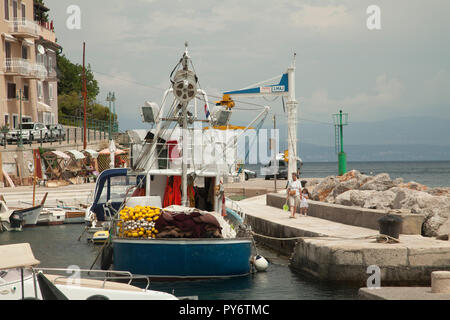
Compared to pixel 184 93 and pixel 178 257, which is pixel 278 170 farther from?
pixel 178 257

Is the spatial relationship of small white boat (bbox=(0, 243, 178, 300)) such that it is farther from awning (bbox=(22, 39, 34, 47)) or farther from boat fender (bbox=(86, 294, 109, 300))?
awning (bbox=(22, 39, 34, 47))

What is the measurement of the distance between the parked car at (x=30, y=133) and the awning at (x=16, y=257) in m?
37.4

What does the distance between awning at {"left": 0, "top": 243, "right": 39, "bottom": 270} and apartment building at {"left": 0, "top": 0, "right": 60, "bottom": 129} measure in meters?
38.3

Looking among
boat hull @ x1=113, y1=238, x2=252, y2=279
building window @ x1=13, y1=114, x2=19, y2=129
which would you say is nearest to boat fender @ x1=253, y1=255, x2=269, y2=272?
boat hull @ x1=113, y1=238, x2=252, y2=279

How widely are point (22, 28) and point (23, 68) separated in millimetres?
3382

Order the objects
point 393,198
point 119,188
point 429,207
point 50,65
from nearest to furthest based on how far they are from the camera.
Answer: point 429,207, point 393,198, point 119,188, point 50,65

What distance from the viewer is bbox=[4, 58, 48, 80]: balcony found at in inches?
1951

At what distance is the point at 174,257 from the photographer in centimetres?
1418

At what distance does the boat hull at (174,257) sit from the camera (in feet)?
46.4

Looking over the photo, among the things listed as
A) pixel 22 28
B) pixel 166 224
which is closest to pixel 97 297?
pixel 166 224

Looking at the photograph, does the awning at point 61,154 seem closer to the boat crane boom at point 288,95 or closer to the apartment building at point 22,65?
the apartment building at point 22,65
